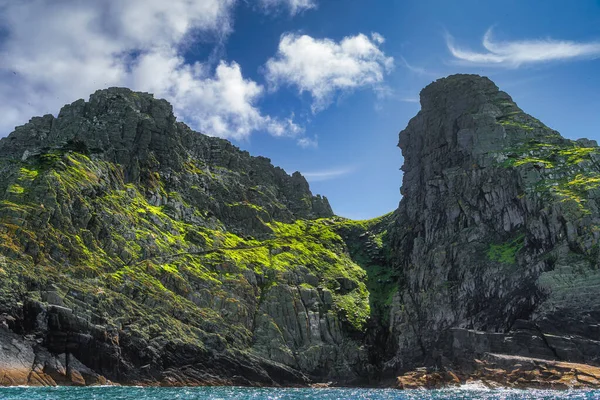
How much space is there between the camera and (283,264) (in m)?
156

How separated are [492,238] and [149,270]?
301 feet

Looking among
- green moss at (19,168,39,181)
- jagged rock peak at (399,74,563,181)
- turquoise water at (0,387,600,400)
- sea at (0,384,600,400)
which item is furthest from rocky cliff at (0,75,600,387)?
turquoise water at (0,387,600,400)

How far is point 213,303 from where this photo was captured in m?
126

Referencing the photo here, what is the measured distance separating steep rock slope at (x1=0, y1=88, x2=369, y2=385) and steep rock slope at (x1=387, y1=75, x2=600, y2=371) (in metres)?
20.9

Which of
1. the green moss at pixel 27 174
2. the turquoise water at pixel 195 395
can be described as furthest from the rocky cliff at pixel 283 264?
the turquoise water at pixel 195 395

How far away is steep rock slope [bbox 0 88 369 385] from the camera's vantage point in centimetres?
9231

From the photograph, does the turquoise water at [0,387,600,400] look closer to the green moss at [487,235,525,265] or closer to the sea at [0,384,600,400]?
the sea at [0,384,600,400]

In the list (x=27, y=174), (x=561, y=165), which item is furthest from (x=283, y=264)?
(x=561, y=165)

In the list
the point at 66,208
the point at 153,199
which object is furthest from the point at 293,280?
the point at 66,208

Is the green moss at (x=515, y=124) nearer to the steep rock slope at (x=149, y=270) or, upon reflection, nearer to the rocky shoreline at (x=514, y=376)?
the steep rock slope at (x=149, y=270)

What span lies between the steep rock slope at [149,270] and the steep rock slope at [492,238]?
20.9 meters

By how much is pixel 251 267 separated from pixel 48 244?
57.9 metres

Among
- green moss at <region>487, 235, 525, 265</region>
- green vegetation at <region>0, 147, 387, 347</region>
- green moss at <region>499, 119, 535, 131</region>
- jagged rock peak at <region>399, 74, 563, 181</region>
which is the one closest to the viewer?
green vegetation at <region>0, 147, 387, 347</region>

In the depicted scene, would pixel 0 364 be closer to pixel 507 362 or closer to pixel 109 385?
pixel 109 385
